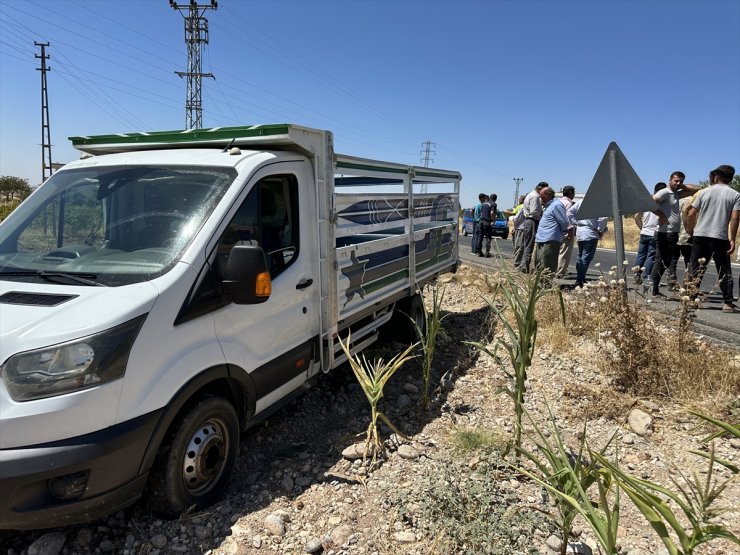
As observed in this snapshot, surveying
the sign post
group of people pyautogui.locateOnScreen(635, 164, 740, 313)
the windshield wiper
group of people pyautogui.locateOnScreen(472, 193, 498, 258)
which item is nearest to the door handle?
the windshield wiper

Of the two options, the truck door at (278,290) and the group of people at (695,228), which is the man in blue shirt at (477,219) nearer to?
the group of people at (695,228)

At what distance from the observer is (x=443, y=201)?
7.27 metres

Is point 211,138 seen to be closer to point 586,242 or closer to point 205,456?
point 205,456

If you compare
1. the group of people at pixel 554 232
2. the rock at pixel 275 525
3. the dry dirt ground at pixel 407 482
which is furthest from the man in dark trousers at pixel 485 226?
the rock at pixel 275 525

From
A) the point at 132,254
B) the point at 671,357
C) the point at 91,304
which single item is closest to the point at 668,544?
the point at 91,304

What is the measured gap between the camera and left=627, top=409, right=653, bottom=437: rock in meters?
3.97

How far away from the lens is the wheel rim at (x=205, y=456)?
2.86 meters

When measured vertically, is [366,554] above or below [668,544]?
below

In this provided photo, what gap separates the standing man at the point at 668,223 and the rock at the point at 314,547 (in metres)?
7.70

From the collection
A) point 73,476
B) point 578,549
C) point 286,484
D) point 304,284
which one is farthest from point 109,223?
point 578,549

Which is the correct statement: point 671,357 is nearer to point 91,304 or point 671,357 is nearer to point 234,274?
point 234,274

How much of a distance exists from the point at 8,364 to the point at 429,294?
6.06m

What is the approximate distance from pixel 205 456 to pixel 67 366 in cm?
107

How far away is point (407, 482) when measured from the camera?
3.35 meters
